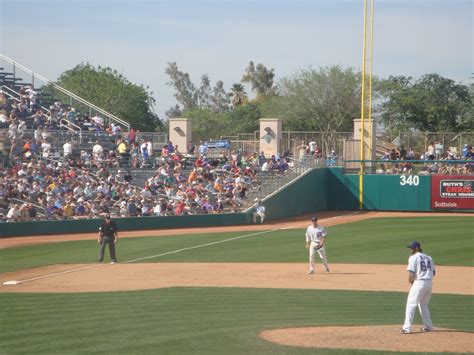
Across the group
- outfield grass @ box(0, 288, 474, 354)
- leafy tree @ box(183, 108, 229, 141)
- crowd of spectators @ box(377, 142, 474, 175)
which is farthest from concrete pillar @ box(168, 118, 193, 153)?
leafy tree @ box(183, 108, 229, 141)

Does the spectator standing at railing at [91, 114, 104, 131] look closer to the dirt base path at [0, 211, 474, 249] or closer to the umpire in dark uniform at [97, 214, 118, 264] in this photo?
the dirt base path at [0, 211, 474, 249]

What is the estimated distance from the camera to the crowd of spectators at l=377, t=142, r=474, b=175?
43938 mm

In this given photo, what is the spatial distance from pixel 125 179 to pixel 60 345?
25.8 m

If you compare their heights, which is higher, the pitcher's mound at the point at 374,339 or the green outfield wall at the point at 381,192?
the green outfield wall at the point at 381,192

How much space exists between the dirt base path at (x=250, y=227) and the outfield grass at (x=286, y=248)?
122 cm

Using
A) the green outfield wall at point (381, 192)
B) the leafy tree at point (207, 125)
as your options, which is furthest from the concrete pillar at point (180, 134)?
the leafy tree at point (207, 125)

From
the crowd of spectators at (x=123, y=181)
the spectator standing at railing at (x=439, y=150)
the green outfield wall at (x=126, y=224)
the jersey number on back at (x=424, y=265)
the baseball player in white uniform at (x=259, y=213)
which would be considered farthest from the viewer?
the spectator standing at railing at (x=439, y=150)

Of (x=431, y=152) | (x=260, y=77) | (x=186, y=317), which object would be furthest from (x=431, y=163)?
(x=260, y=77)

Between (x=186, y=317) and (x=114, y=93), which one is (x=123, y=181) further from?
(x=114, y=93)

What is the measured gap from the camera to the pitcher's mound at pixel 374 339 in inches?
554

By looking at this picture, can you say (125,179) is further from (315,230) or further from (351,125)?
(351,125)

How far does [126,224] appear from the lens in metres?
37.2

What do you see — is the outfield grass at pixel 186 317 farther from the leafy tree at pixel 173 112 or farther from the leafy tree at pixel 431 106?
the leafy tree at pixel 173 112

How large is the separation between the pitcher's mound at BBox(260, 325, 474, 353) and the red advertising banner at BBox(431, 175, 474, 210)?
93.9 ft
